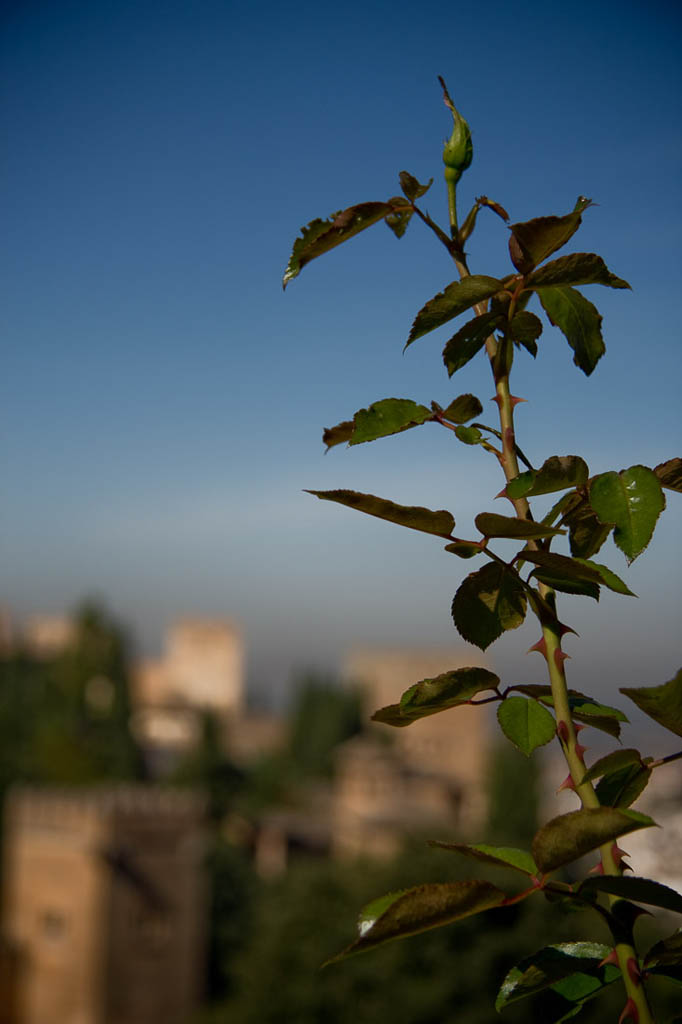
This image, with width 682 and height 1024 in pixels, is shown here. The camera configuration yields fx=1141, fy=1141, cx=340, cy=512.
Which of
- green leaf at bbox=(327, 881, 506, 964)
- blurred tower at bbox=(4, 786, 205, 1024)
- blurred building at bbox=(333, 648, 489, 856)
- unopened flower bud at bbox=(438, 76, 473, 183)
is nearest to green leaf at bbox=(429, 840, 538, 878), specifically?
green leaf at bbox=(327, 881, 506, 964)

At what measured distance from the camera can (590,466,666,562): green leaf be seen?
0.70 meters

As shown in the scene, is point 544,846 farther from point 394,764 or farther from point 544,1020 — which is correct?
point 394,764

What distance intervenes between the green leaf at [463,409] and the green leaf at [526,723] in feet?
0.66

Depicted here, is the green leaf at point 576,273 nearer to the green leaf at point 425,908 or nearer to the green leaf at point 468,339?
the green leaf at point 468,339

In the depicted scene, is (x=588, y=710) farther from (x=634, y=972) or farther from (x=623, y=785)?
(x=634, y=972)

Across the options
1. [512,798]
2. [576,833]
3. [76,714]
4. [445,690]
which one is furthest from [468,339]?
[76,714]

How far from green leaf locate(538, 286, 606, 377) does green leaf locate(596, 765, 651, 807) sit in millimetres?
276

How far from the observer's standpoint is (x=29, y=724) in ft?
100

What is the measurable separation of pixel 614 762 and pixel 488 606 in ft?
0.44

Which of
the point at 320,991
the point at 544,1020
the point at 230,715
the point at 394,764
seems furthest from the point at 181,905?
the point at 230,715

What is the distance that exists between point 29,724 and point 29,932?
13.2m

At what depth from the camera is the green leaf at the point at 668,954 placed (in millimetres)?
738

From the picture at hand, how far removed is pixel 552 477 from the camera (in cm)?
75

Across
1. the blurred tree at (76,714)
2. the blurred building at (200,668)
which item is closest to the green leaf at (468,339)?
the blurred tree at (76,714)
